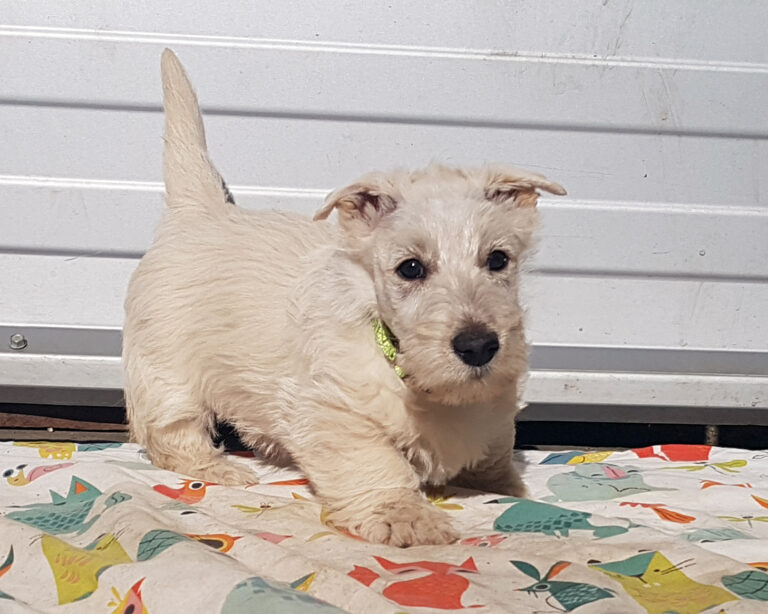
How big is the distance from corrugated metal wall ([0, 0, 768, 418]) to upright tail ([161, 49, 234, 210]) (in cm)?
39

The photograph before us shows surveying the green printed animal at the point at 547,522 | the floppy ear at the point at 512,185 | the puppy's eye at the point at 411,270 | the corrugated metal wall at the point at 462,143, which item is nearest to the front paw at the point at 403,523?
the green printed animal at the point at 547,522

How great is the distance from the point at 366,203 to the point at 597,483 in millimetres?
1392

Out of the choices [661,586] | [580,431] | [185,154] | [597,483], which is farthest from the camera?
[580,431]

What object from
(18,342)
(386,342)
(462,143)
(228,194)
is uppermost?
(462,143)

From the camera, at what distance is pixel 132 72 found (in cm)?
403

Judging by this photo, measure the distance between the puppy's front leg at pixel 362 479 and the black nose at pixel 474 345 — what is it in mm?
533

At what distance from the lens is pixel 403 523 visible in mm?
2859

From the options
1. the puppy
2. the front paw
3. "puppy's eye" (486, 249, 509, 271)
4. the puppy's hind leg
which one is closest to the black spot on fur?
the puppy

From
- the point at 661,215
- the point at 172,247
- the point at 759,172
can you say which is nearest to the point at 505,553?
the point at 172,247

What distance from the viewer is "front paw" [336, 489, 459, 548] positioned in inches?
111

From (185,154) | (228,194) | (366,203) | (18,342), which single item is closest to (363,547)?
(366,203)

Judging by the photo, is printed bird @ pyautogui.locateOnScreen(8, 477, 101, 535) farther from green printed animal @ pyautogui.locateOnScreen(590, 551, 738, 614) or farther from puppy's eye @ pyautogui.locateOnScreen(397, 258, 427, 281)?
green printed animal @ pyautogui.locateOnScreen(590, 551, 738, 614)

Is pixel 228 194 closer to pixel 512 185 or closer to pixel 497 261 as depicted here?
pixel 512 185

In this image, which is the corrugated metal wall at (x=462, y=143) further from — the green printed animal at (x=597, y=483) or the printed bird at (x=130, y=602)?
the printed bird at (x=130, y=602)
